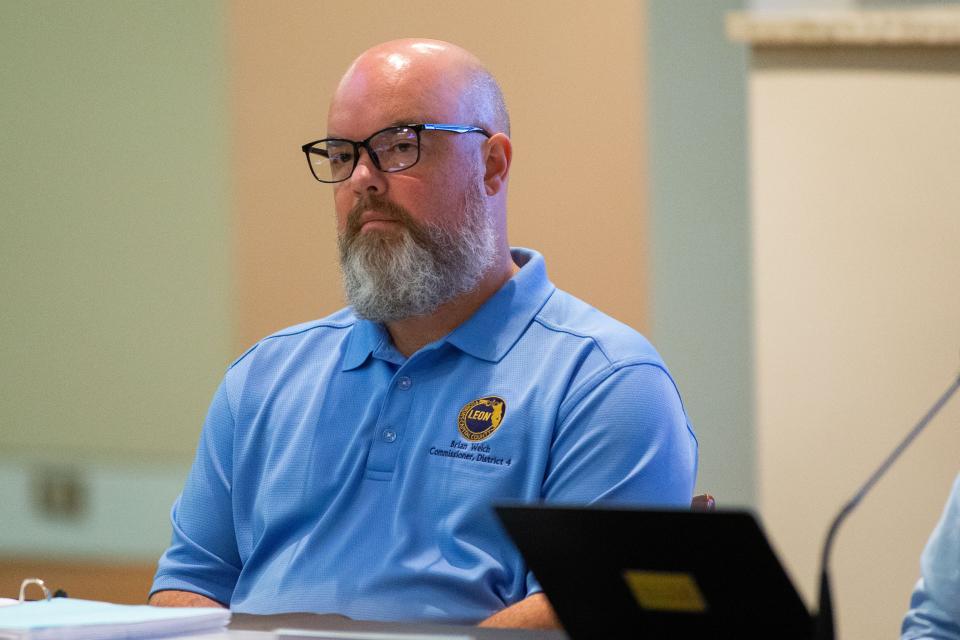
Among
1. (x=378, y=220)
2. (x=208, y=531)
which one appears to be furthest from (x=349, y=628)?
(x=378, y=220)

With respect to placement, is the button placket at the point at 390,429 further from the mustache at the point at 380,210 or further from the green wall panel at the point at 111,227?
the green wall panel at the point at 111,227

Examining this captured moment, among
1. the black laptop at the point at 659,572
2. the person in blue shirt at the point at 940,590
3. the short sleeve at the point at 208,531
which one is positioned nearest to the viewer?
the black laptop at the point at 659,572

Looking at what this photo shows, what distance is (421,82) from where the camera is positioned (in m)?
Answer: 1.88

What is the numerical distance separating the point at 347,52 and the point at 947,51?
134cm

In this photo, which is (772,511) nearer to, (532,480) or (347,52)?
(532,480)

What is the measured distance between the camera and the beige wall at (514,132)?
2.71 metres

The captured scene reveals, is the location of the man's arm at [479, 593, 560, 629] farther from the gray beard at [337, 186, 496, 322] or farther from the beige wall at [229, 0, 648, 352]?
the beige wall at [229, 0, 648, 352]

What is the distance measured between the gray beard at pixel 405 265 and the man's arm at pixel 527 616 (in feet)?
1.73

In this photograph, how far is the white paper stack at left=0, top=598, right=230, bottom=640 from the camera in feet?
3.72

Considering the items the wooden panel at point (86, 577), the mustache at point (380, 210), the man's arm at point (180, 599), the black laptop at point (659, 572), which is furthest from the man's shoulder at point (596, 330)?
the wooden panel at point (86, 577)

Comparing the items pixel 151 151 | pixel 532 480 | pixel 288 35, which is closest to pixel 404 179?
pixel 532 480

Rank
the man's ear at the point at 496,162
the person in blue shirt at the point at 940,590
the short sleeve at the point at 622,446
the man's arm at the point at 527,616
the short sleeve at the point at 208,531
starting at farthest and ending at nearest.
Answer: the man's ear at the point at 496,162 < the short sleeve at the point at 208,531 < the short sleeve at the point at 622,446 < the man's arm at the point at 527,616 < the person in blue shirt at the point at 940,590

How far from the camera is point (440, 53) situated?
1922mm

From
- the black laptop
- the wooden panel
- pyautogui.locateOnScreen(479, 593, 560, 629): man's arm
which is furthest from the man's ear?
the wooden panel
